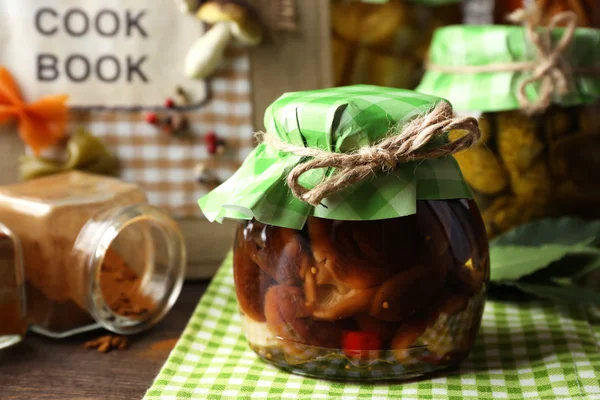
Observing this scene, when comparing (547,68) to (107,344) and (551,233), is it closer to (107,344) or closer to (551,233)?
(551,233)

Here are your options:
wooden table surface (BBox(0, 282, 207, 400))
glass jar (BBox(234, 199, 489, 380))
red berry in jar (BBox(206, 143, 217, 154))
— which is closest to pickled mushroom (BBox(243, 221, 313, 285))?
A: glass jar (BBox(234, 199, 489, 380))

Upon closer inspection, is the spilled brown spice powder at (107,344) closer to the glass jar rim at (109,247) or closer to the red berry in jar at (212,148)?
the glass jar rim at (109,247)

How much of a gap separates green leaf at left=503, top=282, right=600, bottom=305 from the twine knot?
6.0 inches

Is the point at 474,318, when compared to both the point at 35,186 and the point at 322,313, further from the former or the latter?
the point at 35,186

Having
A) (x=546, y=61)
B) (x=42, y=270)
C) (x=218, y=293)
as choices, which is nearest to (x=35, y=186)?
(x=42, y=270)

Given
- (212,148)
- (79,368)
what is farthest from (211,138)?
(79,368)

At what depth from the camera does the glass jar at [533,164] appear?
65cm

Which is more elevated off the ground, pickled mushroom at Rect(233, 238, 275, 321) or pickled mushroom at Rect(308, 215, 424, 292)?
pickled mushroom at Rect(308, 215, 424, 292)

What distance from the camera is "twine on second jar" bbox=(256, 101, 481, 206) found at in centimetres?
44

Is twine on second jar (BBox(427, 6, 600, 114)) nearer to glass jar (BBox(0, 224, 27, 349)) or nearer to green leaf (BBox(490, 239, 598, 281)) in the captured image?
green leaf (BBox(490, 239, 598, 281))

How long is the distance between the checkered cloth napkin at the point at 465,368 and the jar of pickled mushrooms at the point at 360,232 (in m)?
0.02

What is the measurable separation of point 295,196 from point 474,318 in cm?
16

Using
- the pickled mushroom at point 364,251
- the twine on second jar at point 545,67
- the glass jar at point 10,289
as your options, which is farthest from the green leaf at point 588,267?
the glass jar at point 10,289

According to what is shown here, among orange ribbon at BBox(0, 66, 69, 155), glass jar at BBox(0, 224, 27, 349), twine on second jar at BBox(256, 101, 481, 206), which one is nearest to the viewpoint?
twine on second jar at BBox(256, 101, 481, 206)
